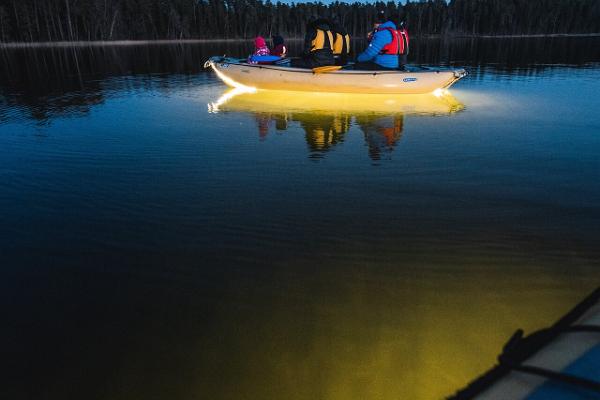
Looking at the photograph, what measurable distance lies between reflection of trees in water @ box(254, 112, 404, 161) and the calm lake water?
126mm

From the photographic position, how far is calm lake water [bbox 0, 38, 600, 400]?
116 inches

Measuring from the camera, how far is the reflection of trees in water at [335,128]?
26.7 feet

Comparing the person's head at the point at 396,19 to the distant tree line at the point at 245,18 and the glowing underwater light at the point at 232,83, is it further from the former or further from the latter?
the distant tree line at the point at 245,18

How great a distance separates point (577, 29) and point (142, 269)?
519 ft

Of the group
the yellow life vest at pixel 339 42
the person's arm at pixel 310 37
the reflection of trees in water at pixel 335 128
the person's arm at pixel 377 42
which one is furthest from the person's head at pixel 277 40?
the reflection of trees in water at pixel 335 128

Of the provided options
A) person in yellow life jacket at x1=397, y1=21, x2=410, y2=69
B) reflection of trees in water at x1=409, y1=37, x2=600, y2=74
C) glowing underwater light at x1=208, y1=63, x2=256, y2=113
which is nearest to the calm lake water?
person in yellow life jacket at x1=397, y1=21, x2=410, y2=69

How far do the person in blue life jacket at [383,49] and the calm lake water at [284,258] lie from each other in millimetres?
5099

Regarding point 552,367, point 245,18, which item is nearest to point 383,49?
point 552,367

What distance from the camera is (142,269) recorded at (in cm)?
408

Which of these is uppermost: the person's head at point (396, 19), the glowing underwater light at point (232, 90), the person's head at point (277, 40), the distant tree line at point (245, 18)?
the distant tree line at point (245, 18)

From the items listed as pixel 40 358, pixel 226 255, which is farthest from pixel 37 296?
pixel 226 255

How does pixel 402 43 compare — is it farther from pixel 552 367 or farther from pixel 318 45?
pixel 552 367

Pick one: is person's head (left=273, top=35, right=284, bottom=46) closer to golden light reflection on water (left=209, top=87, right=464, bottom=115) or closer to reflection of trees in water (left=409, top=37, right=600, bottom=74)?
golden light reflection on water (left=209, top=87, right=464, bottom=115)

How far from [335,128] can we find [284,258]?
625 cm
